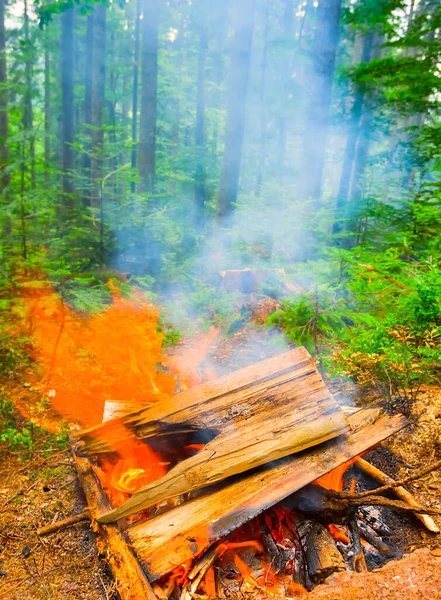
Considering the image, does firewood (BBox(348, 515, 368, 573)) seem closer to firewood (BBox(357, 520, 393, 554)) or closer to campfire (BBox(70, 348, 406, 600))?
campfire (BBox(70, 348, 406, 600))

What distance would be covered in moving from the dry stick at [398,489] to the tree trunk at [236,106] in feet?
24.1

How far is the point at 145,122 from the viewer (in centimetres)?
1160

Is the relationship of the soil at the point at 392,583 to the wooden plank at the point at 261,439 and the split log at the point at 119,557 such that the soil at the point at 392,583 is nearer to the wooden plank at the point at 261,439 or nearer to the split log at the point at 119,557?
the wooden plank at the point at 261,439

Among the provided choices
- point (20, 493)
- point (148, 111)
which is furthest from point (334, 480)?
point (148, 111)

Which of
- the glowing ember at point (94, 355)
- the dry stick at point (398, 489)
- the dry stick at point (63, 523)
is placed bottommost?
the glowing ember at point (94, 355)

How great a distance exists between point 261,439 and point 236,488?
443mm

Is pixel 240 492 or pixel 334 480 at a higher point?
pixel 240 492

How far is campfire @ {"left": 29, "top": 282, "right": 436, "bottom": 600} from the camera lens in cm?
261

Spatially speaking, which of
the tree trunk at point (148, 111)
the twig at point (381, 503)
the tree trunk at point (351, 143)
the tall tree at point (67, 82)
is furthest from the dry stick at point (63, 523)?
the tall tree at point (67, 82)

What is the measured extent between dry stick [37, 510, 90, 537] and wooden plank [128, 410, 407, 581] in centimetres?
64

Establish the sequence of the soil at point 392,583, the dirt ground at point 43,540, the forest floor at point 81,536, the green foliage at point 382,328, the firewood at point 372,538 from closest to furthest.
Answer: the soil at point 392,583 → the forest floor at point 81,536 → the dirt ground at point 43,540 → the firewood at point 372,538 → the green foliage at point 382,328

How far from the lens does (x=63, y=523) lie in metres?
3.08

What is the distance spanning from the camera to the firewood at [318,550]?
8.59 feet

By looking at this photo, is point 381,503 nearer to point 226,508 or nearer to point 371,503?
point 371,503
